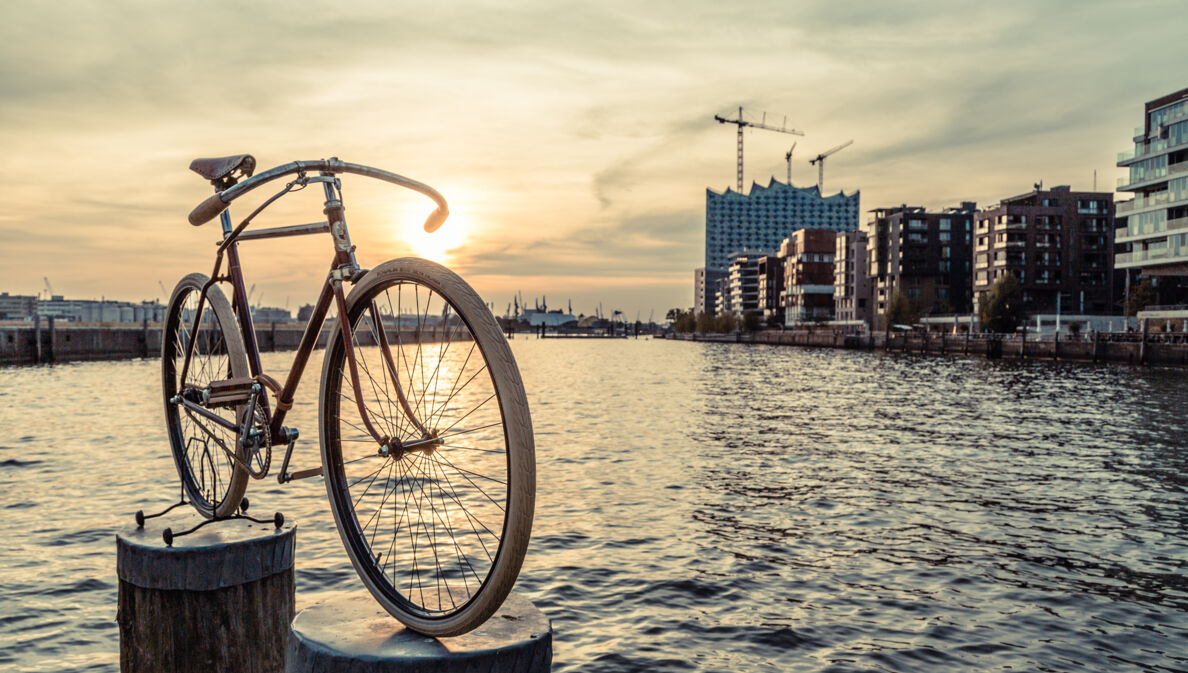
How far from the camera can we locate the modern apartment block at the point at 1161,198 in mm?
90188

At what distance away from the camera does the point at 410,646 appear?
10.7 ft

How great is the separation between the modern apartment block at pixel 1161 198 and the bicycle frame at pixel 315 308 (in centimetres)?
10350

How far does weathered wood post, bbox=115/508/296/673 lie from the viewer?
4.08m

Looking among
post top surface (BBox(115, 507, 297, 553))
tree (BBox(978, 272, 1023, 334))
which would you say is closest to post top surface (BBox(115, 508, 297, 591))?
post top surface (BBox(115, 507, 297, 553))

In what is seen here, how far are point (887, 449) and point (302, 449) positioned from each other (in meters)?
14.7

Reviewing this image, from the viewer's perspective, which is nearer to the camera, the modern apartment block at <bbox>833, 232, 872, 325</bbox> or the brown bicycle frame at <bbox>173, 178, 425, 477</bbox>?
the brown bicycle frame at <bbox>173, 178, 425, 477</bbox>

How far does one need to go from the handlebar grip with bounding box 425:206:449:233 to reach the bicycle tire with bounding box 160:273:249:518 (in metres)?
1.43

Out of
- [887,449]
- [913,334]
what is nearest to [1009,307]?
[913,334]

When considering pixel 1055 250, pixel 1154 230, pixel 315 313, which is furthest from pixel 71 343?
pixel 1055 250

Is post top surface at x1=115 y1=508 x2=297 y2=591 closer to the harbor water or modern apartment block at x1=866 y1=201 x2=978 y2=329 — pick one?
the harbor water

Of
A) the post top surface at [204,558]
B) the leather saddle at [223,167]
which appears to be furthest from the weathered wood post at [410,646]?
the leather saddle at [223,167]

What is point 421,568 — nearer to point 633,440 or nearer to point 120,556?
point 120,556

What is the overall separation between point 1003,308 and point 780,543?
11519 centimetres

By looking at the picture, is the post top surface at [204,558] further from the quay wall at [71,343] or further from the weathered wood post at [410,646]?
the quay wall at [71,343]
